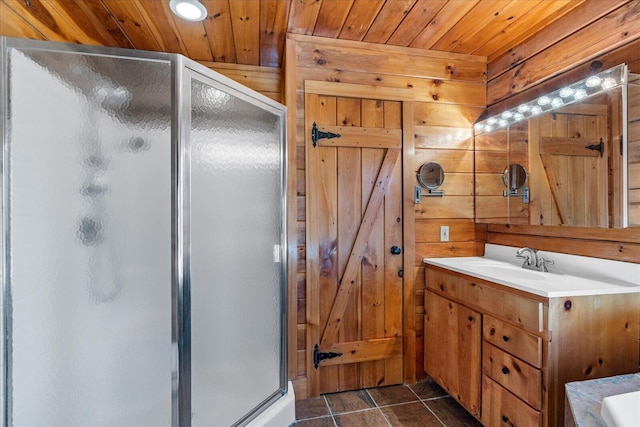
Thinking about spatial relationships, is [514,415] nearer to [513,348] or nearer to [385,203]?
[513,348]

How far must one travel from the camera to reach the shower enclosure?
1.09 metres

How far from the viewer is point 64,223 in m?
1.12

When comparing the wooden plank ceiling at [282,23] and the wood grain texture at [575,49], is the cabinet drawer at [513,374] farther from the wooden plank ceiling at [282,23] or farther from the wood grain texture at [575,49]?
the wooden plank ceiling at [282,23]

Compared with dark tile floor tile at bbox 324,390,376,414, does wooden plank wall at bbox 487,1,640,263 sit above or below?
above

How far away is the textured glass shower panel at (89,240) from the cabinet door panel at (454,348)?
1.50 meters

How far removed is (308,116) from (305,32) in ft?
1.71

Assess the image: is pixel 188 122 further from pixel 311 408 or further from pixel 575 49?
pixel 575 49

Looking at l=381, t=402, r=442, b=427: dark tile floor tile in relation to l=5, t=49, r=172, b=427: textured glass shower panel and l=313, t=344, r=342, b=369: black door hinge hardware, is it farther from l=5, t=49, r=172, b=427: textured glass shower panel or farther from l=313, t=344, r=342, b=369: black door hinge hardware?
l=5, t=49, r=172, b=427: textured glass shower panel

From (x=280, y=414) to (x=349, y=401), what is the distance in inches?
19.4

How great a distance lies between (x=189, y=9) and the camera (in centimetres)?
160

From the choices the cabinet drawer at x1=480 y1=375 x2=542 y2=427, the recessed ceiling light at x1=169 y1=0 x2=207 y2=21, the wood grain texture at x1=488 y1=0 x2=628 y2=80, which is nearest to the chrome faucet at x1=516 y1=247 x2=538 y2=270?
the cabinet drawer at x1=480 y1=375 x2=542 y2=427

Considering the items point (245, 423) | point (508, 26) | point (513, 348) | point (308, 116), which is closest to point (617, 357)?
point (513, 348)

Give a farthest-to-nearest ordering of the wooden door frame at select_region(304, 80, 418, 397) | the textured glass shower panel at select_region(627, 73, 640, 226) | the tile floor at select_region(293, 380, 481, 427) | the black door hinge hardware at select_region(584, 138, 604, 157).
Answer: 1. the wooden door frame at select_region(304, 80, 418, 397)
2. the tile floor at select_region(293, 380, 481, 427)
3. the black door hinge hardware at select_region(584, 138, 604, 157)
4. the textured glass shower panel at select_region(627, 73, 640, 226)

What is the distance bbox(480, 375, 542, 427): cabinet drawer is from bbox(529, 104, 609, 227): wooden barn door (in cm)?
94
